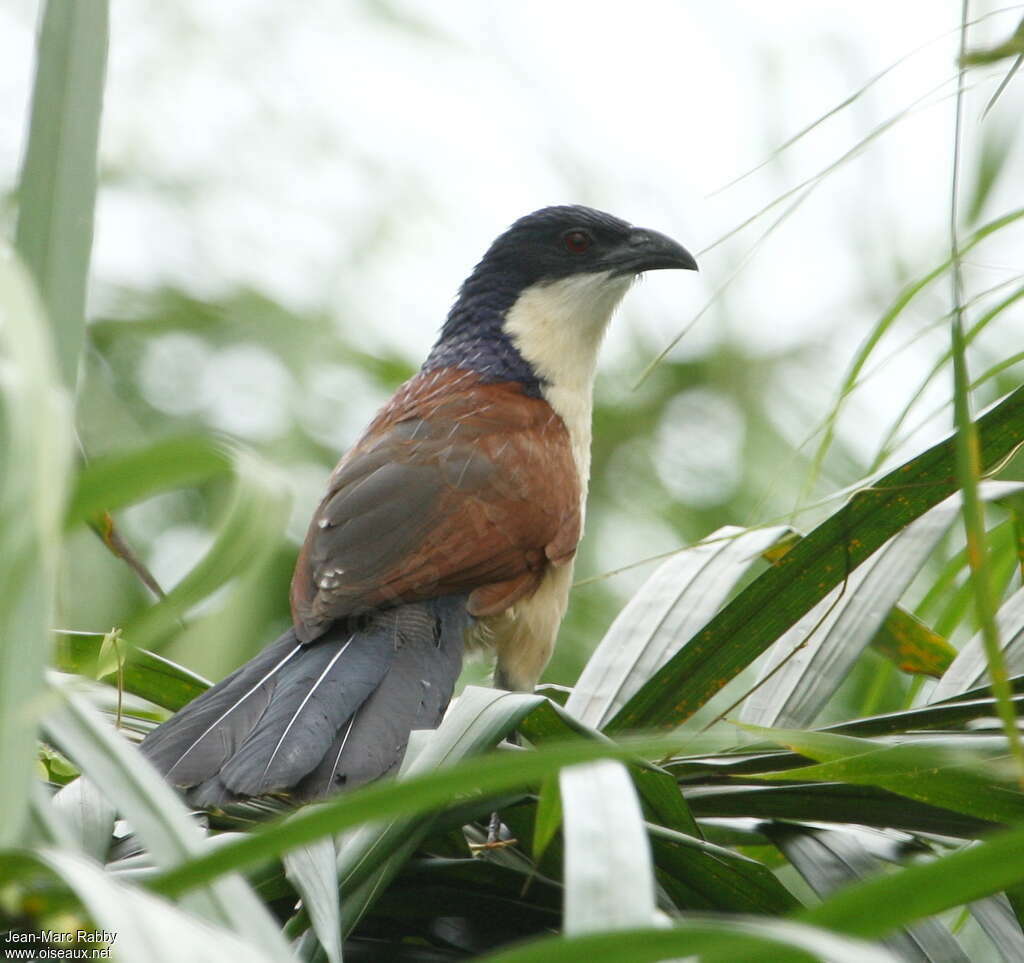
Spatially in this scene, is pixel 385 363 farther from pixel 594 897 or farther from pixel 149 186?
pixel 594 897

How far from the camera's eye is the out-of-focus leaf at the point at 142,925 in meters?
0.52

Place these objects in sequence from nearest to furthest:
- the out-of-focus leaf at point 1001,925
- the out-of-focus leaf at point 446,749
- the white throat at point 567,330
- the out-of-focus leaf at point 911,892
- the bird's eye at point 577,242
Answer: the out-of-focus leaf at point 911,892, the out-of-focus leaf at point 446,749, the out-of-focus leaf at point 1001,925, the white throat at point 567,330, the bird's eye at point 577,242

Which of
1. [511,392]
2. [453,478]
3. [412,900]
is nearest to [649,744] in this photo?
[412,900]

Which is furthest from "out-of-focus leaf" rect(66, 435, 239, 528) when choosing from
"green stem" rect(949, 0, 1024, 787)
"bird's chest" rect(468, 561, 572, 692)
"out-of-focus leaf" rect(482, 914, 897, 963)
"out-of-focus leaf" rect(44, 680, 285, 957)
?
"bird's chest" rect(468, 561, 572, 692)

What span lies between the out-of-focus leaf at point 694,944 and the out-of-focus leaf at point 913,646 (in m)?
1.37

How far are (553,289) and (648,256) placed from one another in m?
0.28

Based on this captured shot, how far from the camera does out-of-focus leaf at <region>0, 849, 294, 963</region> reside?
1.70 feet

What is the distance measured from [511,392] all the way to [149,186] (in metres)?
1.23

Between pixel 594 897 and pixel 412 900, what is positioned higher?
pixel 594 897

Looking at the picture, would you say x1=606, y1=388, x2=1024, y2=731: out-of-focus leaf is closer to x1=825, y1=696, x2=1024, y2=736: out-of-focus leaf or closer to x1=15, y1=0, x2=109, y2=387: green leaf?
x1=825, y1=696, x2=1024, y2=736: out-of-focus leaf

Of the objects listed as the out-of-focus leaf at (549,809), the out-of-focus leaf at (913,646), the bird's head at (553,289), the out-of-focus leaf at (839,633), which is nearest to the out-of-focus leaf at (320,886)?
the out-of-focus leaf at (549,809)

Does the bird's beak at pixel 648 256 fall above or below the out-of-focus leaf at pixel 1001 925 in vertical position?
above

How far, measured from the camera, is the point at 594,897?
67cm

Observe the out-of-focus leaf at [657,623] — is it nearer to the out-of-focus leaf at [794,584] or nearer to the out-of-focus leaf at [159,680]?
the out-of-focus leaf at [794,584]
